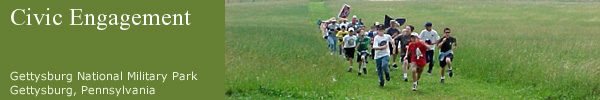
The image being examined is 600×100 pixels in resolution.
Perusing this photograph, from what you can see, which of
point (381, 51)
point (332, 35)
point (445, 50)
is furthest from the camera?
point (332, 35)

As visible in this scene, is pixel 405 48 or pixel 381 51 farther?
pixel 405 48

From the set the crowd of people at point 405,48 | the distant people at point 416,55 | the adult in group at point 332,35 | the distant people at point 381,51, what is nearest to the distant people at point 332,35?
the adult in group at point 332,35

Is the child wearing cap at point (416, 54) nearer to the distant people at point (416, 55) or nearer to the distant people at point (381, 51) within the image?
the distant people at point (416, 55)

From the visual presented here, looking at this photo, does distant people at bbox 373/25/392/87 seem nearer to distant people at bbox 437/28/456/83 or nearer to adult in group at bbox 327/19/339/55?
distant people at bbox 437/28/456/83

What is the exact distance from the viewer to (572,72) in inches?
656

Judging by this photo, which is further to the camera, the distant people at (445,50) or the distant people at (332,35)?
the distant people at (332,35)

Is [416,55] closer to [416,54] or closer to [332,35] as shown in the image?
[416,54]

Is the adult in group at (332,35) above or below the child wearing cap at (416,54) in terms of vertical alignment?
above

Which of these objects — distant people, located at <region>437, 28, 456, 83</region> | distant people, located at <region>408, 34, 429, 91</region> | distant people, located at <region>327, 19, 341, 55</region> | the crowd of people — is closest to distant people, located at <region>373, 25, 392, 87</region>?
the crowd of people

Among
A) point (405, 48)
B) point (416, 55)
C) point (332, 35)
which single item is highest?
point (332, 35)

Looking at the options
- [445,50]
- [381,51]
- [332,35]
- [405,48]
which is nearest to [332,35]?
[332,35]

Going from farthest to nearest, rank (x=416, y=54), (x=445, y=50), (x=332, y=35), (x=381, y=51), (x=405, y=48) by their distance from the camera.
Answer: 1. (x=332, y=35)
2. (x=405, y=48)
3. (x=445, y=50)
4. (x=381, y=51)
5. (x=416, y=54)

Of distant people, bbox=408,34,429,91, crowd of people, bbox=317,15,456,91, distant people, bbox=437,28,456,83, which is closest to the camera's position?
distant people, bbox=408,34,429,91

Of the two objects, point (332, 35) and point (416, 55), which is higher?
point (332, 35)
